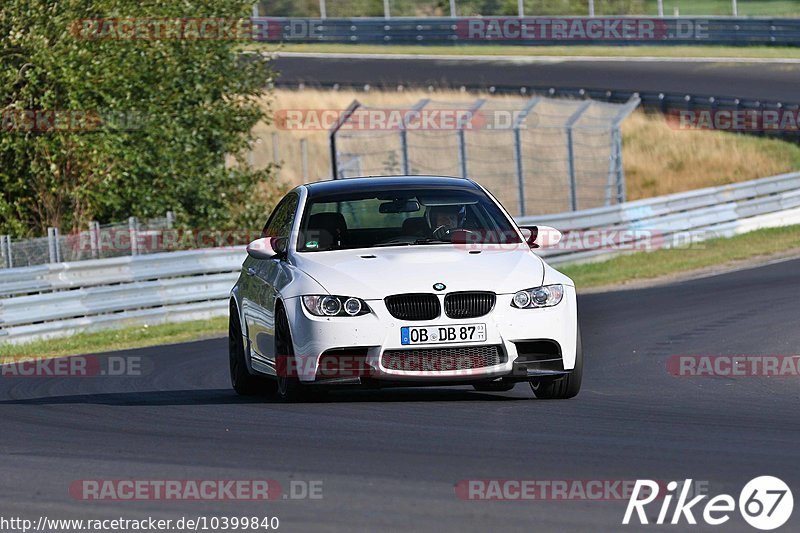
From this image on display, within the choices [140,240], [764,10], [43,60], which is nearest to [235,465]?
[140,240]

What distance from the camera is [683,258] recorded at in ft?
85.5

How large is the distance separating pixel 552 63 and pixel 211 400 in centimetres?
3797

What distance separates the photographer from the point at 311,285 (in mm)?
9602

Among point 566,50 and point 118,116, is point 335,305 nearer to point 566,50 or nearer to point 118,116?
point 118,116

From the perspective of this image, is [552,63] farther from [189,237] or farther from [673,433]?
[673,433]

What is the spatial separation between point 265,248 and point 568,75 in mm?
35524

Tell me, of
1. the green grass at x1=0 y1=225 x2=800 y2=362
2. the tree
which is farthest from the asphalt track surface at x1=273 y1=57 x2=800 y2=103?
the tree

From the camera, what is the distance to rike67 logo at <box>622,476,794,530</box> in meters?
5.96

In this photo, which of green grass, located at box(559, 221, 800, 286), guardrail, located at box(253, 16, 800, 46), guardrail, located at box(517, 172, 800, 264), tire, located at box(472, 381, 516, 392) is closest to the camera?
tire, located at box(472, 381, 516, 392)

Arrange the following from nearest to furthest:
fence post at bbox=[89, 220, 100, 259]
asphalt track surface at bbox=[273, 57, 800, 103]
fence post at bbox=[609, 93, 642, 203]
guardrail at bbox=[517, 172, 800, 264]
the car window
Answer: the car window → fence post at bbox=[89, 220, 100, 259] → guardrail at bbox=[517, 172, 800, 264] → fence post at bbox=[609, 93, 642, 203] → asphalt track surface at bbox=[273, 57, 800, 103]

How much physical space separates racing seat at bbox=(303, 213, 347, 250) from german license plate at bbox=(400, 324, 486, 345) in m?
1.21

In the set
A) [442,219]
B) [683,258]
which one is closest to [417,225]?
[442,219]

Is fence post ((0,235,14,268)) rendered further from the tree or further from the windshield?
the windshield

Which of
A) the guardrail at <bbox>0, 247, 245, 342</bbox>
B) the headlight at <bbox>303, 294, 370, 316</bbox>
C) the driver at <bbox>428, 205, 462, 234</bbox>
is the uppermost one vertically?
the driver at <bbox>428, 205, 462, 234</bbox>
